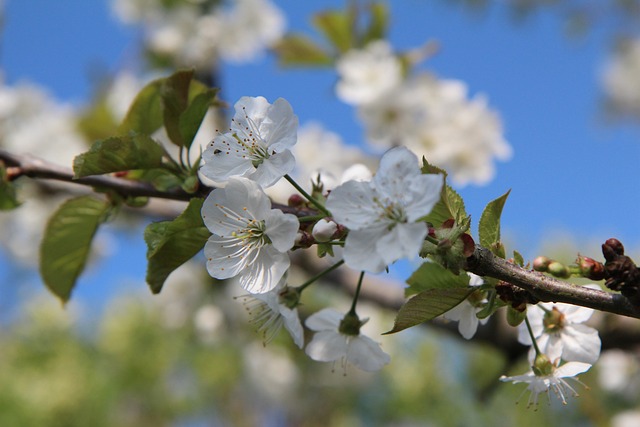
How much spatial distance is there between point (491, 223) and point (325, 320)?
0.77 ft

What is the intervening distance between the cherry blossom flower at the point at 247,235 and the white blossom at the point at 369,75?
125 centimetres

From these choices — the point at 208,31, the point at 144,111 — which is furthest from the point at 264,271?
the point at 208,31

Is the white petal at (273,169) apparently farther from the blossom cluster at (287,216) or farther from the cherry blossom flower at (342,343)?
the cherry blossom flower at (342,343)

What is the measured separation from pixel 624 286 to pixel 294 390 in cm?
421

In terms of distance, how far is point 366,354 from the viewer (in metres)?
0.62

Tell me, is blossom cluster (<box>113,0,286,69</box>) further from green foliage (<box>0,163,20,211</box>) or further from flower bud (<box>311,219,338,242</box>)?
flower bud (<box>311,219,338,242</box>)

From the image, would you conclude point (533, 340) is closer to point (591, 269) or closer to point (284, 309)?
point (591, 269)

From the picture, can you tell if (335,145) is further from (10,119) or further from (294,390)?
(294,390)

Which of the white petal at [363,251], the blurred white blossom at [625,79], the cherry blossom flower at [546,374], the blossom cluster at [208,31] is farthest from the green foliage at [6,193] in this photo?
the blurred white blossom at [625,79]

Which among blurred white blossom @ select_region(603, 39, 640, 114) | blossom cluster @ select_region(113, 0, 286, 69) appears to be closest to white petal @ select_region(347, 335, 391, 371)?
blossom cluster @ select_region(113, 0, 286, 69)

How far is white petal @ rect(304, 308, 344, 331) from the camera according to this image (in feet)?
2.12

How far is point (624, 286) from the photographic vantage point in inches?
18.0

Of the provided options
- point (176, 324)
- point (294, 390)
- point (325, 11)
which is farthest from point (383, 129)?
point (294, 390)

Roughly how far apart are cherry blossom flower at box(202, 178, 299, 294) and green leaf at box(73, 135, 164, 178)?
138 mm
